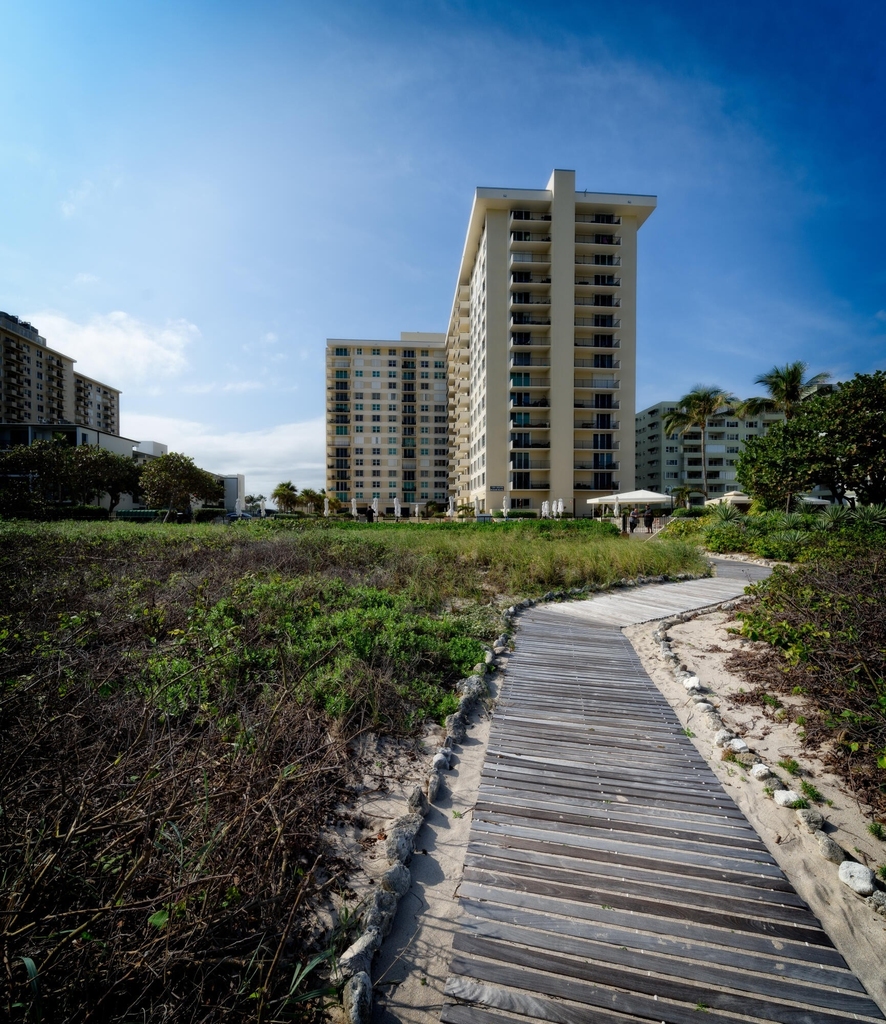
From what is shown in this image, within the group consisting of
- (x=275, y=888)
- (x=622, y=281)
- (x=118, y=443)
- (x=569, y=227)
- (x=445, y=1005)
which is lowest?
(x=445, y=1005)

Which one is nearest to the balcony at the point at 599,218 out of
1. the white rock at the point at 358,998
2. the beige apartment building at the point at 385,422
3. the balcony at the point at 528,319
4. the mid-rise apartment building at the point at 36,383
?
the balcony at the point at 528,319

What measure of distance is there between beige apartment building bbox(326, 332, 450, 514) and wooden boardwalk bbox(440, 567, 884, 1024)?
64.8m

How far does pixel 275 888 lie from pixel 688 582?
1190 cm

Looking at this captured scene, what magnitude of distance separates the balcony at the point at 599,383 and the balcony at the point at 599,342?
118 inches

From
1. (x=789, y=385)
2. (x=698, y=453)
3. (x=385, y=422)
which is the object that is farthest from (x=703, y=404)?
(x=385, y=422)

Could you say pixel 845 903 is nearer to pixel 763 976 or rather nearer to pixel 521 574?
pixel 763 976

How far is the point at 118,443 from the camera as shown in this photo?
192ft

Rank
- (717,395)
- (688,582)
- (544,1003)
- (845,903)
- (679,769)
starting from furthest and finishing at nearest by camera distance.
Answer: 1. (717,395)
2. (688,582)
3. (679,769)
4. (845,903)
5. (544,1003)

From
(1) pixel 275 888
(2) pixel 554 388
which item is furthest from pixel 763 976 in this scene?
(2) pixel 554 388

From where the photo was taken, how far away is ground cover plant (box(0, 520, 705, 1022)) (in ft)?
5.70

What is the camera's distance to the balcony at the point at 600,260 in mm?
43969

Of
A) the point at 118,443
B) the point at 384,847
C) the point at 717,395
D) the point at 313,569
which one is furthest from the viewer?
the point at 118,443

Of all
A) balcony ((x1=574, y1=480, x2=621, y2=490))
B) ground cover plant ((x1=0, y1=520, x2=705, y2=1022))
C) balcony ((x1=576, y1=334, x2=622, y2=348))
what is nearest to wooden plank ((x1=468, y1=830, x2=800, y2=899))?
ground cover plant ((x1=0, y1=520, x2=705, y2=1022))

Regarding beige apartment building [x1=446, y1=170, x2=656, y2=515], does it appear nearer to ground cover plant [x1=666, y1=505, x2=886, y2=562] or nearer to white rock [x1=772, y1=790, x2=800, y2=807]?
ground cover plant [x1=666, y1=505, x2=886, y2=562]
